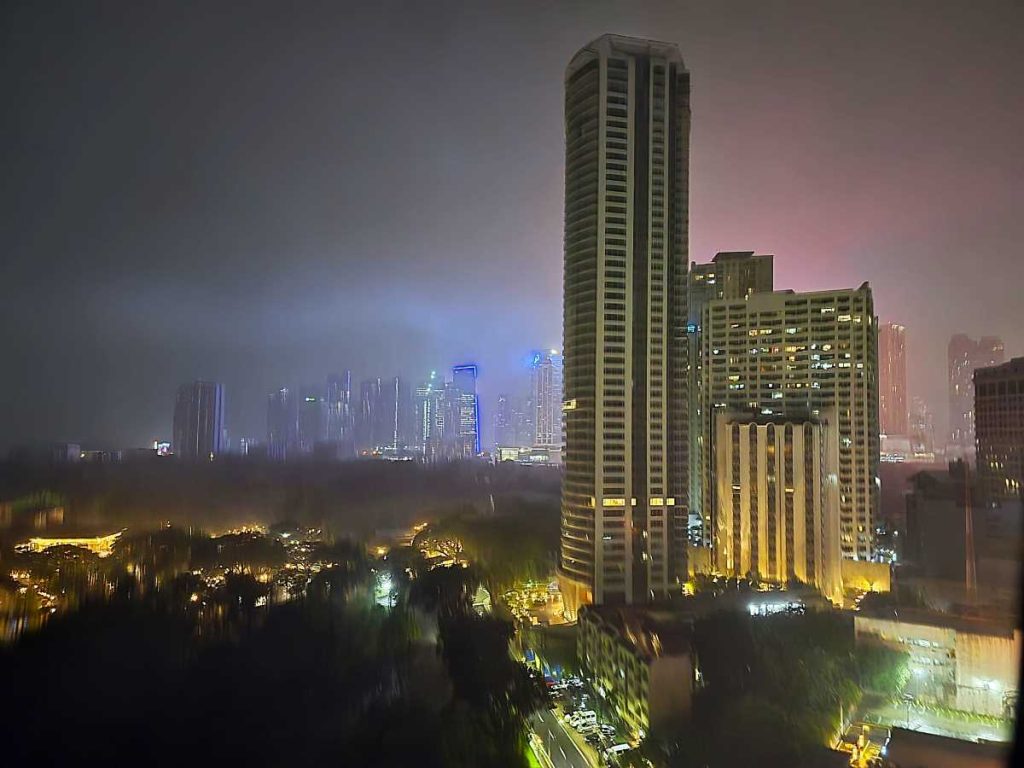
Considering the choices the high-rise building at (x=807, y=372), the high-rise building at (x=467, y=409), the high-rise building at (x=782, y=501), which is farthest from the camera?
the high-rise building at (x=467, y=409)

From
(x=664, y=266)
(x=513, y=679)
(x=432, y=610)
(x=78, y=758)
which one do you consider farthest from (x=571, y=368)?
(x=78, y=758)

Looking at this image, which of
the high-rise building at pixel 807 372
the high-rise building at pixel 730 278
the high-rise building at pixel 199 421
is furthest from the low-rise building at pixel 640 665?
the high-rise building at pixel 730 278

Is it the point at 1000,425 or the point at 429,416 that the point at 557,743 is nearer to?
the point at 1000,425

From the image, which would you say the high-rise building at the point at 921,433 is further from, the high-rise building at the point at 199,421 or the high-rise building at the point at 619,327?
the high-rise building at the point at 199,421

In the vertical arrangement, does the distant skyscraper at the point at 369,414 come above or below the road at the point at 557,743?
above

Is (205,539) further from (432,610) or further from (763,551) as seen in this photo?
(763,551)

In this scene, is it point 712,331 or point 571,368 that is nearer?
point 571,368
